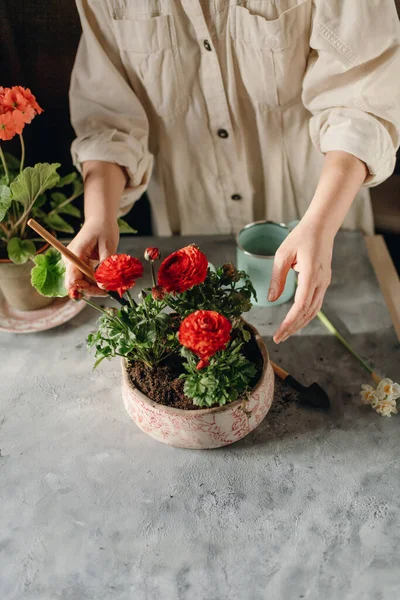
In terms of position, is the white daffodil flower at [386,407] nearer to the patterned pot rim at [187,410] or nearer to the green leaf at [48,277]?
the patterned pot rim at [187,410]

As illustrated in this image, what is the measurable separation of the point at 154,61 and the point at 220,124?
0.73 ft

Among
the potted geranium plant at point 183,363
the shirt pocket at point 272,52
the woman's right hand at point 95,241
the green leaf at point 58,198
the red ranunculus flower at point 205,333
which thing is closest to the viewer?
the red ranunculus flower at point 205,333

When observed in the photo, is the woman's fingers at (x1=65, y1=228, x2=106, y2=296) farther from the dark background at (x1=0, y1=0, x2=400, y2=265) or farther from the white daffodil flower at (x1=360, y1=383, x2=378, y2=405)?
the dark background at (x1=0, y1=0, x2=400, y2=265)

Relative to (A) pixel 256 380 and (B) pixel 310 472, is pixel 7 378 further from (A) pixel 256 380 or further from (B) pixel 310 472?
(B) pixel 310 472

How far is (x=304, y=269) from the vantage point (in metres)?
0.94

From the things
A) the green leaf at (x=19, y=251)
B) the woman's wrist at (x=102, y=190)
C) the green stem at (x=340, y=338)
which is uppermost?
the woman's wrist at (x=102, y=190)

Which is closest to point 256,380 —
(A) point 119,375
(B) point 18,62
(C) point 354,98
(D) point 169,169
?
(A) point 119,375

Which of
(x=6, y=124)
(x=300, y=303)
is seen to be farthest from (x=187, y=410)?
(x=6, y=124)

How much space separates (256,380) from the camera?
92 cm

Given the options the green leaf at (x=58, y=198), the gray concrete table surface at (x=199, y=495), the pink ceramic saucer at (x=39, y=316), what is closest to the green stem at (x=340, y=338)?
the gray concrete table surface at (x=199, y=495)

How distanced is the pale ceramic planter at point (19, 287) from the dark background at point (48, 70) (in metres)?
0.53

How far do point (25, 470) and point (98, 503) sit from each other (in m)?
0.16

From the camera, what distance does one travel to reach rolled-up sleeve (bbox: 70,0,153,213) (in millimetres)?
1188

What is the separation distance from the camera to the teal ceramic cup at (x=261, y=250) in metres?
1.12
